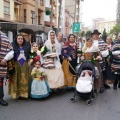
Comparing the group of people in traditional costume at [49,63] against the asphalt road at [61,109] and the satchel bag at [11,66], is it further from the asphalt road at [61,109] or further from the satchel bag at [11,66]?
the asphalt road at [61,109]

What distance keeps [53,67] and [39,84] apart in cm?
67

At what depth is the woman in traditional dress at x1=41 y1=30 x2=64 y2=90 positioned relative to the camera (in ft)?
20.1

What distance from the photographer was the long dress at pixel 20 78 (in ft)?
18.7

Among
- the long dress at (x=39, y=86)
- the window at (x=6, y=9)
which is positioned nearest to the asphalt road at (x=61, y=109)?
the long dress at (x=39, y=86)

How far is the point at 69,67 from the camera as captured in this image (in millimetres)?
6750

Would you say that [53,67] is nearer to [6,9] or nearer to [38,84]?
[38,84]

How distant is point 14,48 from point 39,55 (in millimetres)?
795

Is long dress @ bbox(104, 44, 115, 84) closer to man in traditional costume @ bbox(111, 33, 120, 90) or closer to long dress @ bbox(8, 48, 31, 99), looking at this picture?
man in traditional costume @ bbox(111, 33, 120, 90)

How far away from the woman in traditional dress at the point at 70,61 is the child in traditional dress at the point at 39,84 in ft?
2.99

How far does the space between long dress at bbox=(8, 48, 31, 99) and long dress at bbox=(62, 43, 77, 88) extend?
1292 mm

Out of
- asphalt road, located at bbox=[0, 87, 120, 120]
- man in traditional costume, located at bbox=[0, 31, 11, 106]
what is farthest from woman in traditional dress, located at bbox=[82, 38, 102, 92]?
man in traditional costume, located at bbox=[0, 31, 11, 106]

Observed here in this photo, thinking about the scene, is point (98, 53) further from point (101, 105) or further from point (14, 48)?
point (14, 48)

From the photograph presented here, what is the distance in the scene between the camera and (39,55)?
6.21 meters

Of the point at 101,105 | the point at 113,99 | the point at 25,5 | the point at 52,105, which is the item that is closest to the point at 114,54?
the point at 113,99
